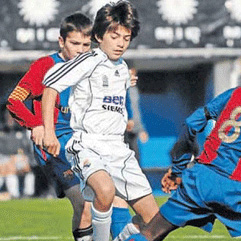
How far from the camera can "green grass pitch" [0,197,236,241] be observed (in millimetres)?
8117

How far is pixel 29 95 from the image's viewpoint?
20.0ft

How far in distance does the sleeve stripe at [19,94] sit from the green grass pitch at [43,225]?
2.18 metres

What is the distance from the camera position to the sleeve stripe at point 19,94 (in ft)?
19.6

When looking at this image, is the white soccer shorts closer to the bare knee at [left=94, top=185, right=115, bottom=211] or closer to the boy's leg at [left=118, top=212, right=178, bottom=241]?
the bare knee at [left=94, top=185, right=115, bottom=211]

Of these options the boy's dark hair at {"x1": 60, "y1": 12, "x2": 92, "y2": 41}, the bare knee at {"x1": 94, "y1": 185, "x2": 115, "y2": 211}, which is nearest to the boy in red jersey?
the boy's dark hair at {"x1": 60, "y1": 12, "x2": 92, "y2": 41}

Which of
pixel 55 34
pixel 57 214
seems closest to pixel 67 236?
pixel 57 214

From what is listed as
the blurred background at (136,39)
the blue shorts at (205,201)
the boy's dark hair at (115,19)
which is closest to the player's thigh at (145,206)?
the blue shorts at (205,201)

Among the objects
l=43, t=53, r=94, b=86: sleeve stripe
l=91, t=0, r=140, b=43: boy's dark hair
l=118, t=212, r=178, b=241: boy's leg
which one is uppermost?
l=91, t=0, r=140, b=43: boy's dark hair

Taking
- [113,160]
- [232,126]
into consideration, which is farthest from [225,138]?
[113,160]

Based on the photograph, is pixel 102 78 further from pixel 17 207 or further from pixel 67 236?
pixel 17 207

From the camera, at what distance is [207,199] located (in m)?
4.52

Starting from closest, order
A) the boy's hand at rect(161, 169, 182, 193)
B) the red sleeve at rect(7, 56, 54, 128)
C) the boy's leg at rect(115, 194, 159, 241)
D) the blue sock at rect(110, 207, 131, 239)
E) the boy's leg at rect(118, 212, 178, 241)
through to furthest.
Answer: the boy's leg at rect(118, 212, 178, 241) < the boy's hand at rect(161, 169, 182, 193) < the boy's leg at rect(115, 194, 159, 241) < the blue sock at rect(110, 207, 131, 239) < the red sleeve at rect(7, 56, 54, 128)

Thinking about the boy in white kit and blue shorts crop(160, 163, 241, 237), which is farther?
the boy in white kit

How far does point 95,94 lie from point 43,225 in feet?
14.2
